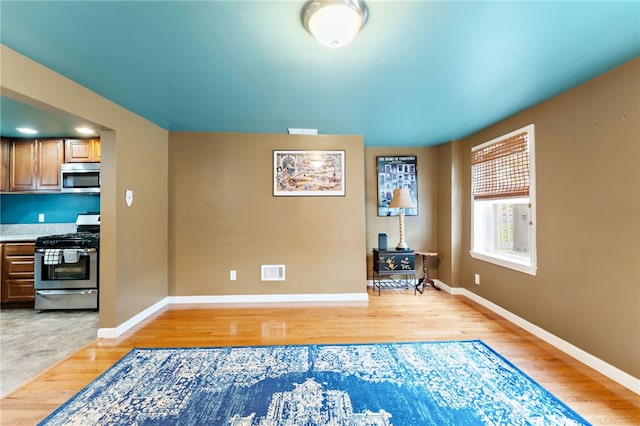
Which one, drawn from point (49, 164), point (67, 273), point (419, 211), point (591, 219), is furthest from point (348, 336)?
point (49, 164)

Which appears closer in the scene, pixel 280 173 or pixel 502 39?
pixel 502 39

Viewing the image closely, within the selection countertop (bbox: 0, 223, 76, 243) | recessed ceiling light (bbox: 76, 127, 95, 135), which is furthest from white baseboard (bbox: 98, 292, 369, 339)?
recessed ceiling light (bbox: 76, 127, 95, 135)

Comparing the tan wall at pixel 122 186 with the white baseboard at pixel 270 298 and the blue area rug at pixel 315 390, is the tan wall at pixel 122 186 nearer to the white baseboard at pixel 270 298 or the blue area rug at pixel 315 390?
the white baseboard at pixel 270 298

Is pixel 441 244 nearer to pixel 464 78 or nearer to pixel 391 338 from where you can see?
pixel 391 338

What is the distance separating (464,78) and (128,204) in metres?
3.41

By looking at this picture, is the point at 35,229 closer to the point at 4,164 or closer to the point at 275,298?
the point at 4,164

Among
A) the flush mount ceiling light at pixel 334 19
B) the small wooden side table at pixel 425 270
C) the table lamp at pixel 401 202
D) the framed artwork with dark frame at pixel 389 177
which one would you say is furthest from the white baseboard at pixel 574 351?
the flush mount ceiling light at pixel 334 19

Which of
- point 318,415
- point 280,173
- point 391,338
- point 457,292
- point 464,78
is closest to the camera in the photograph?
point 318,415

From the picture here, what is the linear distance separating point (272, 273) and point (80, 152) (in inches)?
121

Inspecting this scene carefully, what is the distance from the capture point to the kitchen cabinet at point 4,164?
3625 mm

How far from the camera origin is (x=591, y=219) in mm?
2201

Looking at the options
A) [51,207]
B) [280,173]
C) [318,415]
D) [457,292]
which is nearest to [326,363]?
[318,415]

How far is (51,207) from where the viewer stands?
3.97 metres

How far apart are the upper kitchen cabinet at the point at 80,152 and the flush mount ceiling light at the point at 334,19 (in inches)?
145
